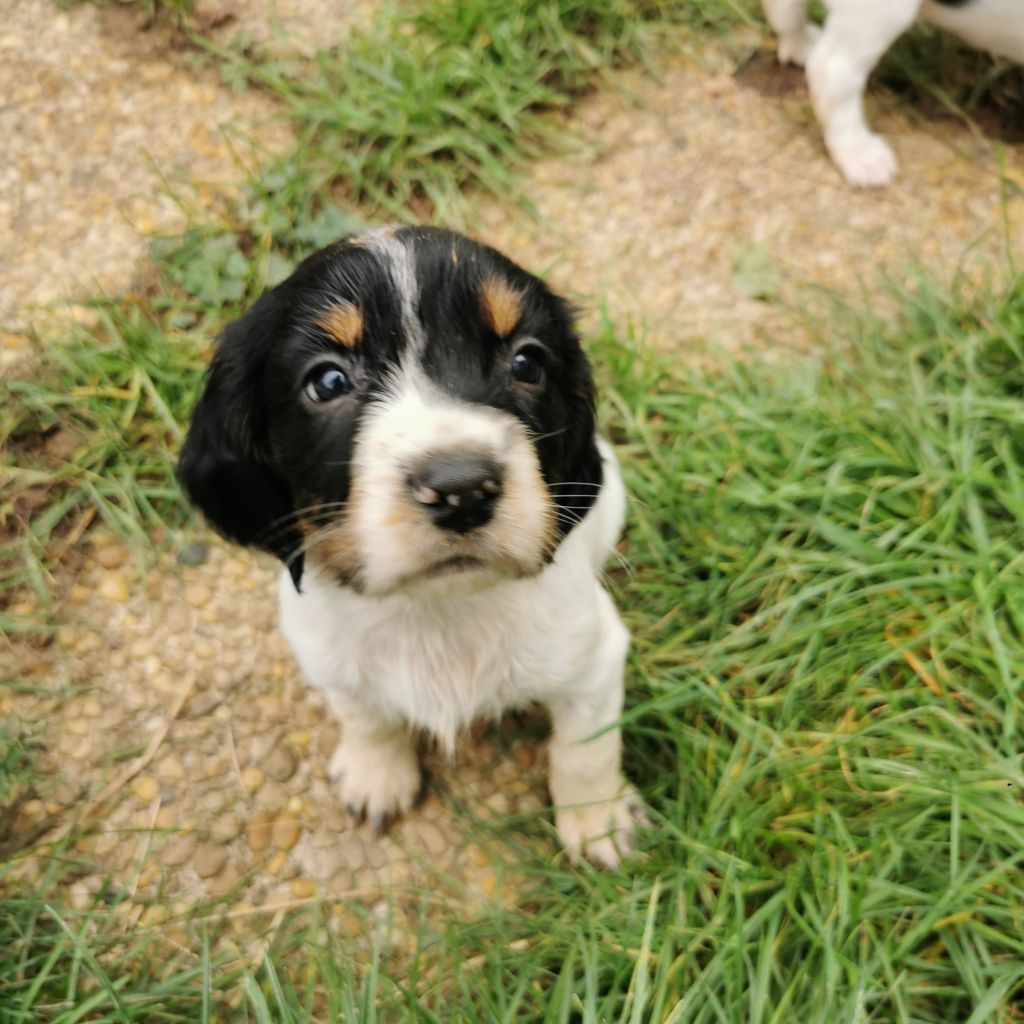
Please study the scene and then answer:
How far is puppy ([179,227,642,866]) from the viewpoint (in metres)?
1.94

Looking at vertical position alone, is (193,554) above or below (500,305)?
below

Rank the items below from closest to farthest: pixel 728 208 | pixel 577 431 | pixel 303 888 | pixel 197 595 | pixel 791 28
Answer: pixel 577 431 < pixel 303 888 < pixel 197 595 < pixel 728 208 < pixel 791 28

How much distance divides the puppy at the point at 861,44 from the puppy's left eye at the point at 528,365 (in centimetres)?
290

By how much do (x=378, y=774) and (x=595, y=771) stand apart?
28.0 inches

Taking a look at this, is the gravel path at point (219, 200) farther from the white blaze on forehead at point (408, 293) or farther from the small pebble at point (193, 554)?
the white blaze on forehead at point (408, 293)

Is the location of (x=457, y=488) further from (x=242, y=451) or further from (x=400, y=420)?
(x=242, y=451)

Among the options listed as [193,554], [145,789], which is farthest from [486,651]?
[193,554]

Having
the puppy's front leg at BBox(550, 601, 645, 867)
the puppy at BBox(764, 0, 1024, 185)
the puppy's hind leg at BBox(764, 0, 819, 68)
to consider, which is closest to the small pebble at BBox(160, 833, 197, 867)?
the puppy's front leg at BBox(550, 601, 645, 867)

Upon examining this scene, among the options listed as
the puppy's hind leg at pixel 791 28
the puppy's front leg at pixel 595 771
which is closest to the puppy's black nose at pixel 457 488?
the puppy's front leg at pixel 595 771

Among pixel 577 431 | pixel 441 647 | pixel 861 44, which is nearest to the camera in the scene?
pixel 577 431

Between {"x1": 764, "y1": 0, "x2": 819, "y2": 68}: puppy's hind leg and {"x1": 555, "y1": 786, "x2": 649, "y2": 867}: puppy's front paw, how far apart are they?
12.3 feet

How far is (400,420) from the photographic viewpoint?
1.99 meters

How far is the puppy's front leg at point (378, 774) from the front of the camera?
3.04 m

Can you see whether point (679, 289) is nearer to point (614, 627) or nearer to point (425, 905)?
point (614, 627)
